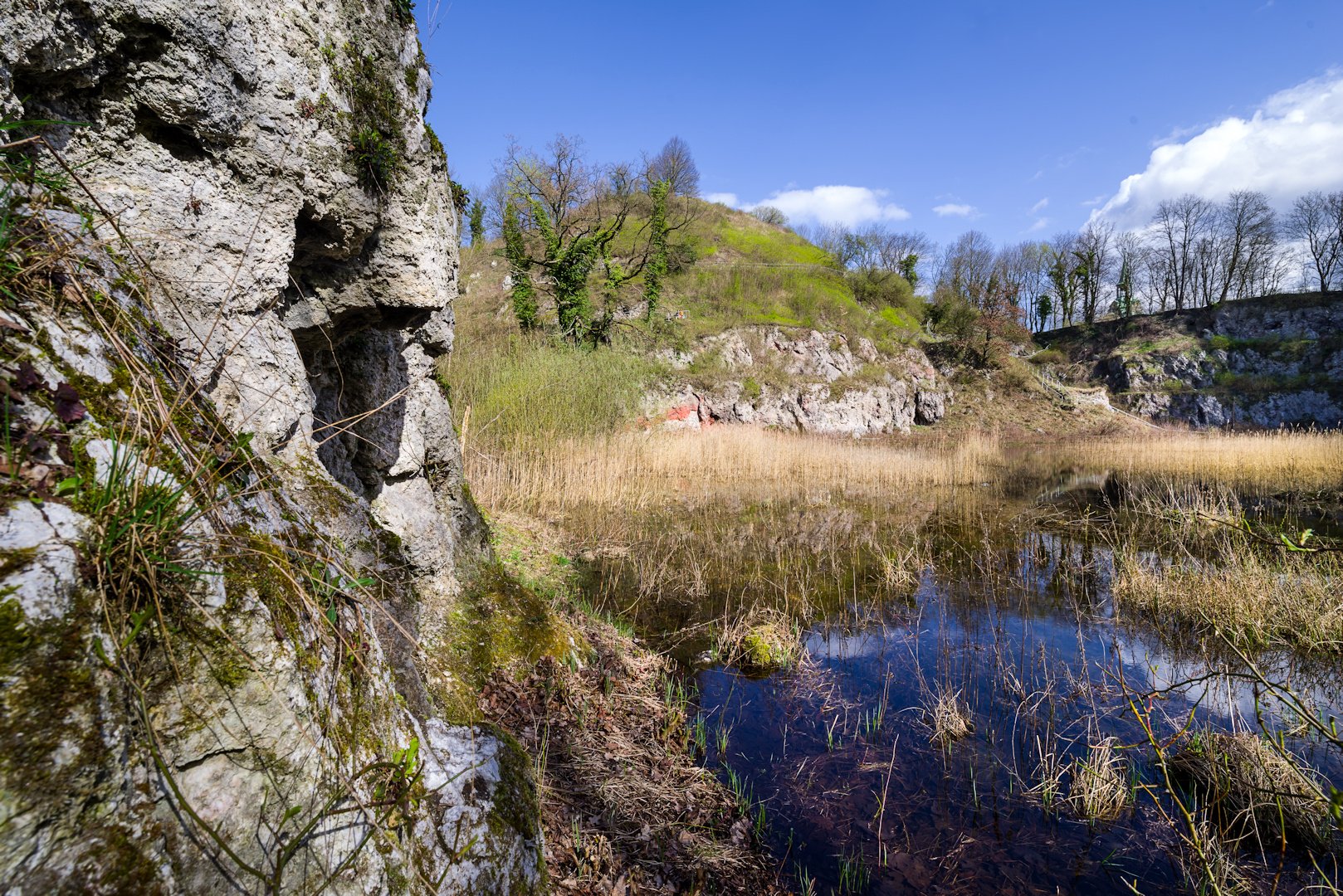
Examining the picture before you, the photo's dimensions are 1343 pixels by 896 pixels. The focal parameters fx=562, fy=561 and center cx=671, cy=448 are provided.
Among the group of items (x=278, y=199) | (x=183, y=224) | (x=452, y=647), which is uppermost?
(x=278, y=199)

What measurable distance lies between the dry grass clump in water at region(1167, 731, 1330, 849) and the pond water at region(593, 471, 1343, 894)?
6.1 inches

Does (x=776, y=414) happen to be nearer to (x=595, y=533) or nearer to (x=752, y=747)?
(x=595, y=533)

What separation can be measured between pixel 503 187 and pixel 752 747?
23.9m

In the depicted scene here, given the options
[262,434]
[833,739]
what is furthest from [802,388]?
[262,434]

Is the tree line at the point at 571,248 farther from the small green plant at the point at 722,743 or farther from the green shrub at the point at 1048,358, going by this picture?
the green shrub at the point at 1048,358

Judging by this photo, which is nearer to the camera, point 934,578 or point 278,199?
point 278,199

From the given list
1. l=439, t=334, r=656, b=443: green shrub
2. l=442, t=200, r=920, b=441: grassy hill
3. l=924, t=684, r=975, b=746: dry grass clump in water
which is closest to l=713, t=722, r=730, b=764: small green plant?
l=924, t=684, r=975, b=746: dry grass clump in water

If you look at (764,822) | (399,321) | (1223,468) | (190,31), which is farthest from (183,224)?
(1223,468)

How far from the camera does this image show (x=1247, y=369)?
112ft

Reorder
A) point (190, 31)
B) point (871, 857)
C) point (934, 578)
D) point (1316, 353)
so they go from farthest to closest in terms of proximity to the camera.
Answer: point (1316, 353) < point (934, 578) < point (871, 857) < point (190, 31)

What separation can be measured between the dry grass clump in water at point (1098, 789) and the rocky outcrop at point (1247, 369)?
40.6m

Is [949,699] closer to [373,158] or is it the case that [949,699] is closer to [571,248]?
[373,158]

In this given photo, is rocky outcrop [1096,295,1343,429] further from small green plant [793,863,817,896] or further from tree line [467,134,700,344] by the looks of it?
small green plant [793,863,817,896]

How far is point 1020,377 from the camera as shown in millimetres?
33844
